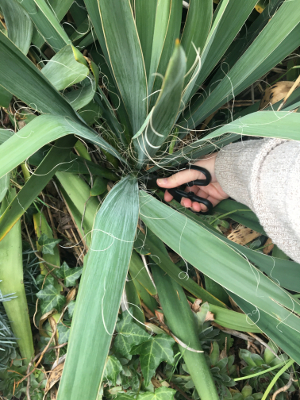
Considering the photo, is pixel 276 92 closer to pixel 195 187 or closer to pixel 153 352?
pixel 195 187

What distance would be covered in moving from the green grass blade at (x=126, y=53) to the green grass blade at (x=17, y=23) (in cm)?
21

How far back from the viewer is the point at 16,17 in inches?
21.4

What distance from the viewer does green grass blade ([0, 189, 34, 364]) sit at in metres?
0.65

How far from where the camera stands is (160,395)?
0.61 metres

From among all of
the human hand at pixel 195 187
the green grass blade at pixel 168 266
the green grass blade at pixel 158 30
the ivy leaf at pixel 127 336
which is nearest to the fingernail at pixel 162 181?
the human hand at pixel 195 187

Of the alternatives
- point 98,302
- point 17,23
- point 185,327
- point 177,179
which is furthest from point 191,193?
point 17,23

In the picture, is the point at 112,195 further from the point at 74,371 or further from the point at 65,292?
the point at 65,292

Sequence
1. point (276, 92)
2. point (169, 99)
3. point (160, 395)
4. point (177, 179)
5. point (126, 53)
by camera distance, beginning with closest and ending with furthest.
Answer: point (169, 99)
point (126, 53)
point (160, 395)
point (177, 179)
point (276, 92)

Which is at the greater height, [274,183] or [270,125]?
[270,125]

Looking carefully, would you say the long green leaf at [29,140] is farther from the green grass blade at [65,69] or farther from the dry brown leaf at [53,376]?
the dry brown leaf at [53,376]

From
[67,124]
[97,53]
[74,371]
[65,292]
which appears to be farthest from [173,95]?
[65,292]

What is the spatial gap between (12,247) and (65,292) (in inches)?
7.7

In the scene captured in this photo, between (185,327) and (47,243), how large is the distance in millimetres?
418

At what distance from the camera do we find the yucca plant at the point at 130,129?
0.35 metres
